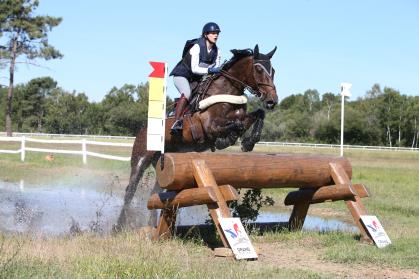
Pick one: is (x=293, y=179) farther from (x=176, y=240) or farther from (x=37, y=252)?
(x=37, y=252)

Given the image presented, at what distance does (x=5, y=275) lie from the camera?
14.2 feet

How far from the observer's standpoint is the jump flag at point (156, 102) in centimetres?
672

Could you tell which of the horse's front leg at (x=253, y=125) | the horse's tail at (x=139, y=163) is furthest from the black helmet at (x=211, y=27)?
the horse's tail at (x=139, y=163)

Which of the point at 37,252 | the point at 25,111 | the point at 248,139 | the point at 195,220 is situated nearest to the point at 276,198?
the point at 195,220

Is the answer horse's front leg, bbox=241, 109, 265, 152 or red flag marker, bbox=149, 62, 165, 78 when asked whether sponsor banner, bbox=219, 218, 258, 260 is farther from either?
horse's front leg, bbox=241, 109, 265, 152

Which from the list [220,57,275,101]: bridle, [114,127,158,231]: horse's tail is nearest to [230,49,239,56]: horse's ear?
[220,57,275,101]: bridle

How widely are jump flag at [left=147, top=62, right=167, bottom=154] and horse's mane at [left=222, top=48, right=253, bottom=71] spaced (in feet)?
7.00

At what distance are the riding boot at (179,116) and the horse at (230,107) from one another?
7 centimetres

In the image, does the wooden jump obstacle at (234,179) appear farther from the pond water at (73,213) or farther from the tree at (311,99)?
the tree at (311,99)

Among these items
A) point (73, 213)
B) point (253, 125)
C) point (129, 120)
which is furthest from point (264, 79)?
point (129, 120)

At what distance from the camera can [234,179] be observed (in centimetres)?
681

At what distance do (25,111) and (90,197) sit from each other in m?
68.9

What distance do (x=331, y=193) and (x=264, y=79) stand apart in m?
1.84

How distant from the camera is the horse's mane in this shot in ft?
28.4
